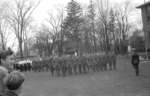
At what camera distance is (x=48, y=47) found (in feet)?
227

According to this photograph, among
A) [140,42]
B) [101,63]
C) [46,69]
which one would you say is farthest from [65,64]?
[140,42]

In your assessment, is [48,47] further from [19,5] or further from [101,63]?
[101,63]

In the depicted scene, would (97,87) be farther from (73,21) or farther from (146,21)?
(73,21)

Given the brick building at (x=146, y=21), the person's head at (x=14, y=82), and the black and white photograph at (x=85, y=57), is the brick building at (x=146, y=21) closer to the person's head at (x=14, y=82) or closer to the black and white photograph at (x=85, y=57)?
the black and white photograph at (x=85, y=57)

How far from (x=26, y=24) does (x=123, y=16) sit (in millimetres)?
29815

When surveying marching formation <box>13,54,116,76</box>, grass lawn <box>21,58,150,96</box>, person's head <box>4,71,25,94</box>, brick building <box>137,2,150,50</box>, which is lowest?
grass lawn <box>21,58,150,96</box>

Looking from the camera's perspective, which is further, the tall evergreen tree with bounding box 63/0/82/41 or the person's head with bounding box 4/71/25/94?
the tall evergreen tree with bounding box 63/0/82/41

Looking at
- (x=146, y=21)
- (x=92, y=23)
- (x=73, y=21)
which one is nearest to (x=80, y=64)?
(x=146, y=21)

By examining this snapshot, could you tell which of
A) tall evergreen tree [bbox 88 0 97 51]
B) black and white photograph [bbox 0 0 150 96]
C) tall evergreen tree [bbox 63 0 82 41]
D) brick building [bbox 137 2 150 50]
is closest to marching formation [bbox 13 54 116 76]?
black and white photograph [bbox 0 0 150 96]

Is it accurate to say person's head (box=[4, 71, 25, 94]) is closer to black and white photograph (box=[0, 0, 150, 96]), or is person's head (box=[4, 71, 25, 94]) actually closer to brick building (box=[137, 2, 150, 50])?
black and white photograph (box=[0, 0, 150, 96])

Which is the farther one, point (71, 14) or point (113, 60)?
point (71, 14)

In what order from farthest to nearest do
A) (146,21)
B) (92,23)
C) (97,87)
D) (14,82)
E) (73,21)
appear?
(73,21) → (92,23) → (146,21) → (97,87) → (14,82)

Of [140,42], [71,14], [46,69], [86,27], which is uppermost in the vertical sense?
[71,14]

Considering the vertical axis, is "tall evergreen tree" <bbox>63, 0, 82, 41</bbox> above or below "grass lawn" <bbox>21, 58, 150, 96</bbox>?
above
